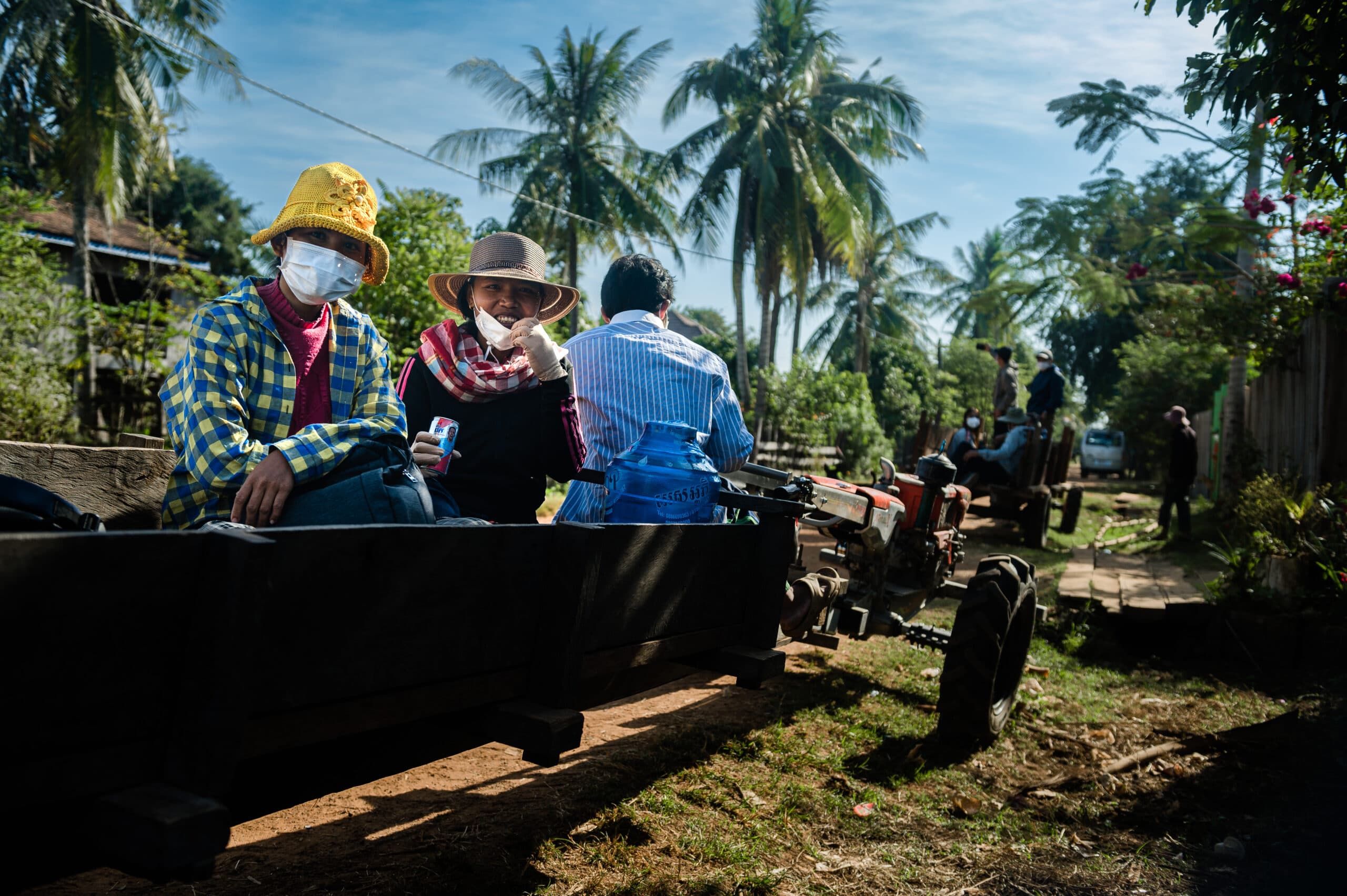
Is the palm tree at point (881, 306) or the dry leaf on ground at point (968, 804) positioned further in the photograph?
the palm tree at point (881, 306)

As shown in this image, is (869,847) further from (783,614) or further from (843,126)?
(843,126)

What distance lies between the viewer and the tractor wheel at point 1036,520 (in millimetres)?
11633

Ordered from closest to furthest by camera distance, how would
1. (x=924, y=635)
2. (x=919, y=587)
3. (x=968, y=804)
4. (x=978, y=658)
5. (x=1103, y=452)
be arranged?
(x=968, y=804) < (x=978, y=658) < (x=924, y=635) < (x=919, y=587) < (x=1103, y=452)

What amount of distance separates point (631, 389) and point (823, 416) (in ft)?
58.1

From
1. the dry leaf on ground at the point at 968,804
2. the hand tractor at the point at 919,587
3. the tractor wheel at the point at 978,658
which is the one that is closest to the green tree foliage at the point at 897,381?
the hand tractor at the point at 919,587

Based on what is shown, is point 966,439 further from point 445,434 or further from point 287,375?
point 287,375

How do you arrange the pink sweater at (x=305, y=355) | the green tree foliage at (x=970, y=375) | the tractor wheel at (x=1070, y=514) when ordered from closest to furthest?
the pink sweater at (x=305, y=355) < the tractor wheel at (x=1070, y=514) < the green tree foliage at (x=970, y=375)

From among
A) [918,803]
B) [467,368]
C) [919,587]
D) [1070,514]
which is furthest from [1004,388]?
[467,368]

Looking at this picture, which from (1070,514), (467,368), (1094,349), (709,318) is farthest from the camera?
(709,318)

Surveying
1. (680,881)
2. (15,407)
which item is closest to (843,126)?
(15,407)

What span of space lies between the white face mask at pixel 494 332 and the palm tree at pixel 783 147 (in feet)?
65.7

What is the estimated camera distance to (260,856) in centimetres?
289

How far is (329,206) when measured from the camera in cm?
264

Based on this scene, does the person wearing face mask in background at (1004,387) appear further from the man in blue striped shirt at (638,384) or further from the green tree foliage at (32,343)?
the green tree foliage at (32,343)
